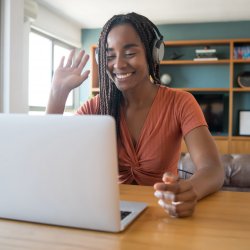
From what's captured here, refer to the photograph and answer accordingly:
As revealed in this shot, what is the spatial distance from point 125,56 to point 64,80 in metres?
0.24

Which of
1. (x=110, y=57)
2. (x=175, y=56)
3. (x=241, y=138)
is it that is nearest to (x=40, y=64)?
(x=175, y=56)

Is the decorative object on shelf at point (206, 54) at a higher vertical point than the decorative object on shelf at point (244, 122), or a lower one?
higher

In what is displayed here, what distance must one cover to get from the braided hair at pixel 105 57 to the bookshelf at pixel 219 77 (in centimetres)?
364

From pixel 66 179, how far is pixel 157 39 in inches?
33.0

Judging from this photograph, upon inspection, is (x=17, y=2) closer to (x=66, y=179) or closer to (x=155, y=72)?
(x=155, y=72)

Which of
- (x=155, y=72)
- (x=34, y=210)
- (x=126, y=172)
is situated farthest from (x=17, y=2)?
(x=34, y=210)

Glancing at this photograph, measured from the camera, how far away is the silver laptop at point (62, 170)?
0.59 m

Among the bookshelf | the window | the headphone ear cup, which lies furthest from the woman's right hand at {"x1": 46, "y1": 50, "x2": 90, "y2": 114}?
the bookshelf

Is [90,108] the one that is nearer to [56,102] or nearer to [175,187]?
[56,102]

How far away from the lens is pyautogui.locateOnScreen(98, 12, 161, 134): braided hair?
1.26 metres

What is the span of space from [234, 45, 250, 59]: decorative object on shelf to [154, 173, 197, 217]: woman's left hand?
4.46 m

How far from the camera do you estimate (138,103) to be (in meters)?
1.34

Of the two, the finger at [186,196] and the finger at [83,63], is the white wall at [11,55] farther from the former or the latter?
the finger at [186,196]

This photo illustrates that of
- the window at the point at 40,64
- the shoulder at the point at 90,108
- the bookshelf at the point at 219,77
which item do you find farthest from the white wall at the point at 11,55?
the bookshelf at the point at 219,77
